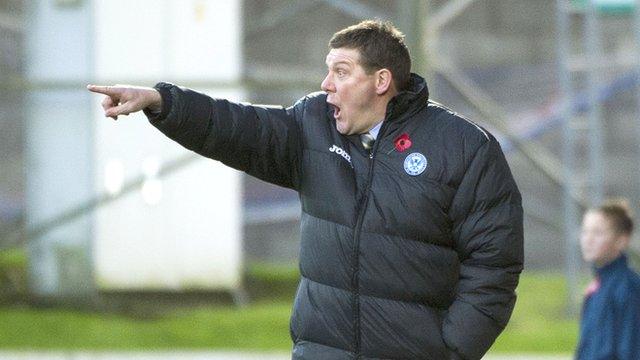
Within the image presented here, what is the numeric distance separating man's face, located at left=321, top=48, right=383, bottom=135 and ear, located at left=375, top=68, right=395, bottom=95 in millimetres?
14

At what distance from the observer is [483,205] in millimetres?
4414

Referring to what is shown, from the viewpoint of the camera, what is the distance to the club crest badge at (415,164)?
14.5 feet

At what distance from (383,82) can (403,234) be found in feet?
1.33

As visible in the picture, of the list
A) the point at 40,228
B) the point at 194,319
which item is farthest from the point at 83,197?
the point at 194,319

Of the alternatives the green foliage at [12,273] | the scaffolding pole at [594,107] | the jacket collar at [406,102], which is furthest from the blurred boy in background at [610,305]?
the green foliage at [12,273]

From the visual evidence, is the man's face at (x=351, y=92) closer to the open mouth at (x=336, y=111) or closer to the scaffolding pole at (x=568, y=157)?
the open mouth at (x=336, y=111)

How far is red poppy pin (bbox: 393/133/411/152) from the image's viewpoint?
14.6ft

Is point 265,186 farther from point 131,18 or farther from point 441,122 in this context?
point 441,122

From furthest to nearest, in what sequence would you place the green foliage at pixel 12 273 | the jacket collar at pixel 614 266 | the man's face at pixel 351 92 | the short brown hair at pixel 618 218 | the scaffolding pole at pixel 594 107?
1. the scaffolding pole at pixel 594 107
2. the green foliage at pixel 12 273
3. the short brown hair at pixel 618 218
4. the jacket collar at pixel 614 266
5. the man's face at pixel 351 92

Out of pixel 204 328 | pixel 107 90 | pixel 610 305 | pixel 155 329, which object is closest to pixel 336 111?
pixel 107 90

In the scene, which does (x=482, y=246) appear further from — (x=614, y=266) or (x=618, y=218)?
(x=618, y=218)

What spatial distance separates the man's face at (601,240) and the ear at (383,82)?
2139mm

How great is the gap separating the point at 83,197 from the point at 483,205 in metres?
6.57

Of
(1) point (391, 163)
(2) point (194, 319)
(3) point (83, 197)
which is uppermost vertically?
(1) point (391, 163)
